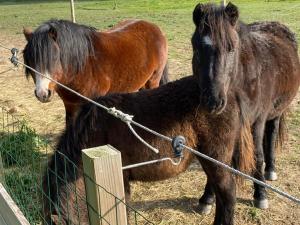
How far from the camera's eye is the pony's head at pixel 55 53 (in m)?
4.37

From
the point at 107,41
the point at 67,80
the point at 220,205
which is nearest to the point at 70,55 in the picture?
the point at 67,80

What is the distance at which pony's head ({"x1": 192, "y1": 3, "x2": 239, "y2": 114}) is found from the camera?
2.84 m

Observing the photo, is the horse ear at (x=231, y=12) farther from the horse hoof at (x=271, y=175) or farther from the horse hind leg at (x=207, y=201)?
the horse hoof at (x=271, y=175)

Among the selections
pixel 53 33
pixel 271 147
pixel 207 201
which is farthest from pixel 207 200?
pixel 53 33

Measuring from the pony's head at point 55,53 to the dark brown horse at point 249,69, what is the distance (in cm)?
196

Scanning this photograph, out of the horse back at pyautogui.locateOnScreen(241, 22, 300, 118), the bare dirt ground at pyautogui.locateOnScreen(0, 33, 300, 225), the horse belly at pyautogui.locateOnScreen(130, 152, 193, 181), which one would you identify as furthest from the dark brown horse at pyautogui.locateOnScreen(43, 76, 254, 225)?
the bare dirt ground at pyautogui.locateOnScreen(0, 33, 300, 225)

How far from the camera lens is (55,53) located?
4.47 m

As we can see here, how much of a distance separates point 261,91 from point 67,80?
229cm

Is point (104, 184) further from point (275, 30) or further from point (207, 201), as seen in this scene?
point (275, 30)

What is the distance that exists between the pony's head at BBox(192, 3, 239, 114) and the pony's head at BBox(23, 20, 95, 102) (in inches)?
77.9

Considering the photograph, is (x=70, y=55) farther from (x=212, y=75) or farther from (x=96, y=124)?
(x=212, y=75)

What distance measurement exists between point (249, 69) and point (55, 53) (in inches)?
87.2

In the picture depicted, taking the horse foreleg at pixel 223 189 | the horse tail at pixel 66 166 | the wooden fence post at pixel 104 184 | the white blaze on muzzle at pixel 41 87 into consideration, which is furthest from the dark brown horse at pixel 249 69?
the white blaze on muzzle at pixel 41 87

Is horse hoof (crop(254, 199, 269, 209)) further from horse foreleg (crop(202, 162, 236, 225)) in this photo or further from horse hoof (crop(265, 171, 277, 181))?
horse foreleg (crop(202, 162, 236, 225))
